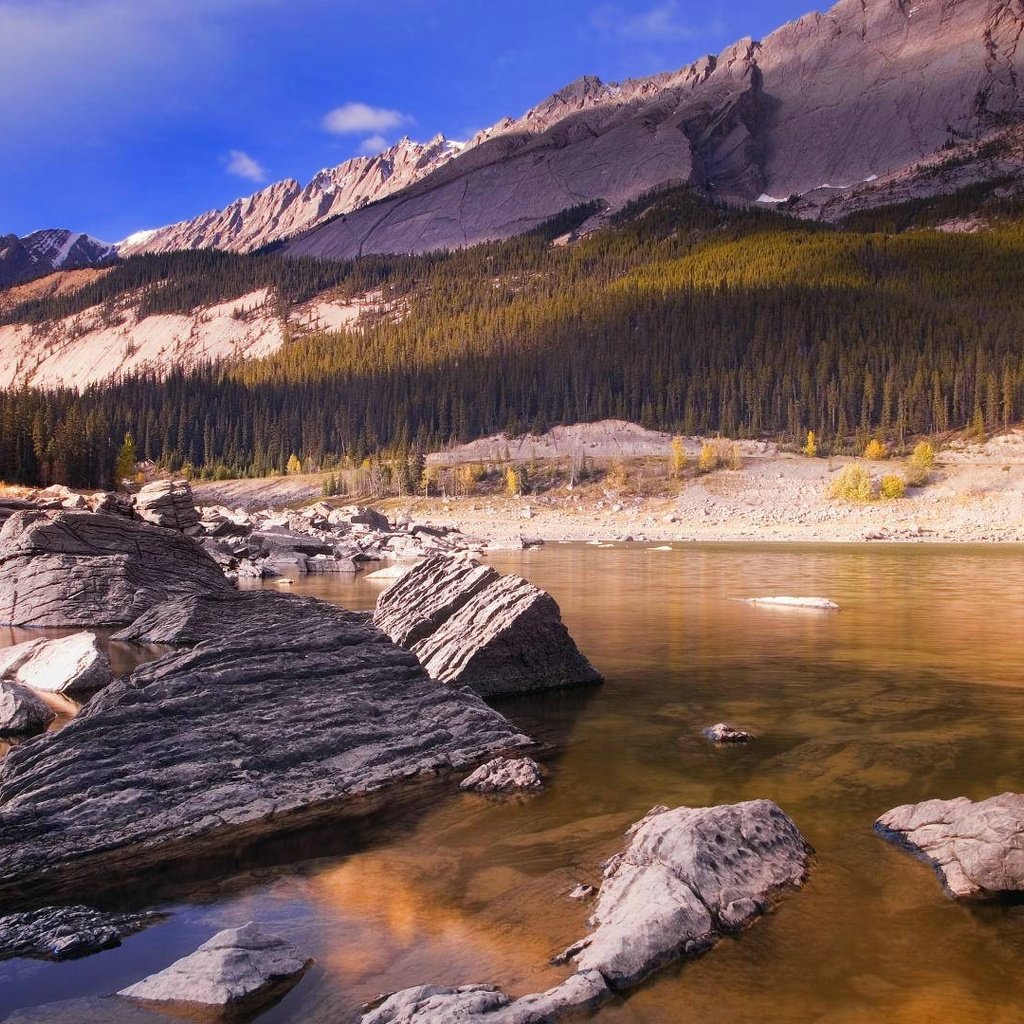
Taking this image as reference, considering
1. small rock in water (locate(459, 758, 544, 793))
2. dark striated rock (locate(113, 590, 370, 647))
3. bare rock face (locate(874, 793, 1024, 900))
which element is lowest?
small rock in water (locate(459, 758, 544, 793))

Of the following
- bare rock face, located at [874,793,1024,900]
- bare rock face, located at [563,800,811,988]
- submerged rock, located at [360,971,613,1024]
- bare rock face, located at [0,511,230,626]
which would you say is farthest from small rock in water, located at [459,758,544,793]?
bare rock face, located at [0,511,230,626]

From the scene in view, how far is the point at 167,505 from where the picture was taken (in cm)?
3130

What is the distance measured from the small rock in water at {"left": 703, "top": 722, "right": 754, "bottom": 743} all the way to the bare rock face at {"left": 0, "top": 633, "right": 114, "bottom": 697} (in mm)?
10957

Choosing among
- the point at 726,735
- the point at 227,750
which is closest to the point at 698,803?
the point at 726,735

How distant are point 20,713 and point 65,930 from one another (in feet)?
21.5

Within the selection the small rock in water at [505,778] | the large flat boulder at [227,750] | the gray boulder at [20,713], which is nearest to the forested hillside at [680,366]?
the gray boulder at [20,713]

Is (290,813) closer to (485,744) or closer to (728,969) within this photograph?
(485,744)

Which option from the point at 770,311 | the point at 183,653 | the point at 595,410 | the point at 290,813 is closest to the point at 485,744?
the point at 290,813

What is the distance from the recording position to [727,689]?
51.8 ft

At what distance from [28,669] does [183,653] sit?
6.51 m

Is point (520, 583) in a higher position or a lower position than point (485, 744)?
higher

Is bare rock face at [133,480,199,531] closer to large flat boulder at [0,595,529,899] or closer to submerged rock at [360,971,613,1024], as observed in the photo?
large flat boulder at [0,595,529,899]

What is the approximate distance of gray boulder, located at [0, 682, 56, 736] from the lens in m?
11.9

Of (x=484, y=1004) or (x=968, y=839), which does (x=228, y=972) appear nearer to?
(x=484, y=1004)
